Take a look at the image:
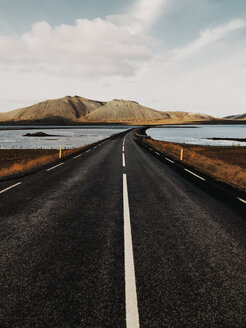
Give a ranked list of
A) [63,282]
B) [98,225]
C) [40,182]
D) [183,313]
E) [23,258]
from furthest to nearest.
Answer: [40,182]
[98,225]
[23,258]
[63,282]
[183,313]

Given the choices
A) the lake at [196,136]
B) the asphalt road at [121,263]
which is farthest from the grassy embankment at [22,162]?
the lake at [196,136]

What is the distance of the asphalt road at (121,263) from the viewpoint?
2.50m

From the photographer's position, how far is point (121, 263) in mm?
3457

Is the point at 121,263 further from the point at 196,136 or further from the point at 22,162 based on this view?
the point at 196,136

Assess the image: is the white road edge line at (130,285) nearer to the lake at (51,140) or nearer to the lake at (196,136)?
the lake at (51,140)

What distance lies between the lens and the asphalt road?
8.21 ft

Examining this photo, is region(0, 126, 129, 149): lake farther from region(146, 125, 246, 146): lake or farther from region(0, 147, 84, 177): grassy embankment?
region(146, 125, 246, 146): lake

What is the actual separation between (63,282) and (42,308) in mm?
474

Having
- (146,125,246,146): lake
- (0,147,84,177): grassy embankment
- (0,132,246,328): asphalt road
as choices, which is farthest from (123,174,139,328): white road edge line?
(146,125,246,146): lake

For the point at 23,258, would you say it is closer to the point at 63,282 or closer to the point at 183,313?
the point at 63,282

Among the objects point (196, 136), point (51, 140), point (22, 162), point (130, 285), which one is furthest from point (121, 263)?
point (196, 136)

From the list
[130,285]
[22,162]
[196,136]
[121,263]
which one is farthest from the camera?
[196,136]

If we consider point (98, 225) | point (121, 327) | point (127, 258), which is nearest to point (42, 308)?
point (121, 327)

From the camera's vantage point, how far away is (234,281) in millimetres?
3102
